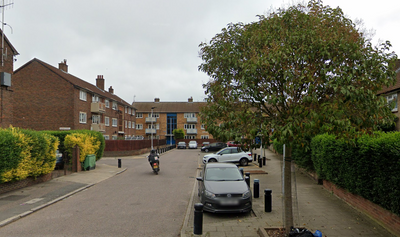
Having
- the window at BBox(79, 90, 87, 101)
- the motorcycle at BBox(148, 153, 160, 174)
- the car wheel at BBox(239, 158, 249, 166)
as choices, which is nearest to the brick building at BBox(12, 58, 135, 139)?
the window at BBox(79, 90, 87, 101)

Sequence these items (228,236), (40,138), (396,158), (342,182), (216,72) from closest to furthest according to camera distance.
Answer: (396,158), (228,236), (216,72), (342,182), (40,138)

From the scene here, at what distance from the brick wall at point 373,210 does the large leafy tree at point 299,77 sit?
2273mm

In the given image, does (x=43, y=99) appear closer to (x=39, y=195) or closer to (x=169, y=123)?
(x=39, y=195)

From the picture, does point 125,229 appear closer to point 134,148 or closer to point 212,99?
point 212,99

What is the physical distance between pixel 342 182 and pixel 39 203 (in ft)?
34.5

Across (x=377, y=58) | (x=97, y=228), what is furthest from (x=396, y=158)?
(x=97, y=228)

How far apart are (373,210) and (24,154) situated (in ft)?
42.4

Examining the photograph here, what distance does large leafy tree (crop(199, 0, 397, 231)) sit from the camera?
17.7ft

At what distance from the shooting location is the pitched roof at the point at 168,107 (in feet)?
237

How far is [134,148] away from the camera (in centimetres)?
3766

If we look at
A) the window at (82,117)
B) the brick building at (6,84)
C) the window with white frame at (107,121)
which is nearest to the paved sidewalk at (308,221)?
the brick building at (6,84)

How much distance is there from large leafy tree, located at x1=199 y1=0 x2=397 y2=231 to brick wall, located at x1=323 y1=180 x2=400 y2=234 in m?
2.27

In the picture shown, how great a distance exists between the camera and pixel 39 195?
11.5 m

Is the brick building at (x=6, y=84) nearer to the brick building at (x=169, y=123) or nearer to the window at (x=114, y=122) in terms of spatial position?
the window at (x=114, y=122)
